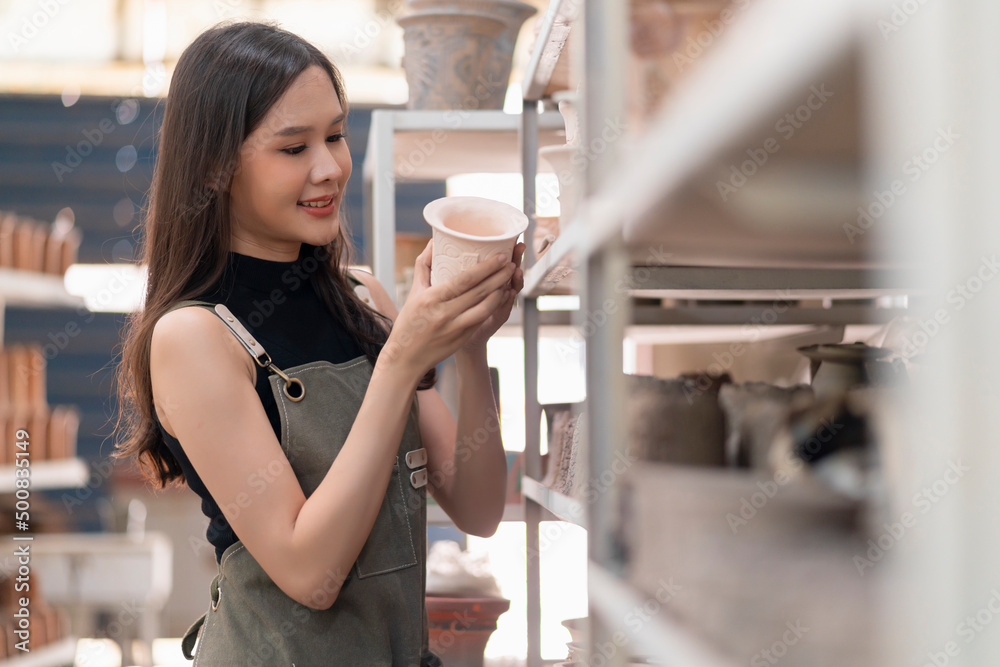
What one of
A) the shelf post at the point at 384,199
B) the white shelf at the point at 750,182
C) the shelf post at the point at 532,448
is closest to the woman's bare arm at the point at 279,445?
the white shelf at the point at 750,182

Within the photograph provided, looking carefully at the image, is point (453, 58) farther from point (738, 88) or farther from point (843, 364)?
point (738, 88)

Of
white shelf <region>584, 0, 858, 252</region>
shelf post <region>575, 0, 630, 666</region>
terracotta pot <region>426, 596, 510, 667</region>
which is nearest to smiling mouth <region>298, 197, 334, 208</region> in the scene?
shelf post <region>575, 0, 630, 666</region>

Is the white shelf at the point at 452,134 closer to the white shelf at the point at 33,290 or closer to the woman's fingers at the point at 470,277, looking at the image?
the woman's fingers at the point at 470,277

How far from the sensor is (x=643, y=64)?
0.81 meters

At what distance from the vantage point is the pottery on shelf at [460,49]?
2129 millimetres

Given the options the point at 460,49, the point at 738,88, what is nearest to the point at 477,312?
the point at 738,88

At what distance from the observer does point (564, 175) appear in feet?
4.97

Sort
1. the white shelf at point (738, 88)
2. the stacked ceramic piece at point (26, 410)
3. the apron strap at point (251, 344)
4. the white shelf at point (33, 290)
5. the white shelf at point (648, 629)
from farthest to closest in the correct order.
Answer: the white shelf at point (33, 290), the stacked ceramic piece at point (26, 410), the apron strap at point (251, 344), the white shelf at point (648, 629), the white shelf at point (738, 88)

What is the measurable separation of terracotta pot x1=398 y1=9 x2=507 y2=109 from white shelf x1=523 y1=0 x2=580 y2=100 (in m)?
0.34

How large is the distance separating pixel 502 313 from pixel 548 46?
0.49 meters

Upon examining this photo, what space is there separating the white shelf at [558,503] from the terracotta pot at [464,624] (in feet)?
1.32

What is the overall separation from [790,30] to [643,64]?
0.40 metres

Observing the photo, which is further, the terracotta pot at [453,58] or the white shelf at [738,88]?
the terracotta pot at [453,58]

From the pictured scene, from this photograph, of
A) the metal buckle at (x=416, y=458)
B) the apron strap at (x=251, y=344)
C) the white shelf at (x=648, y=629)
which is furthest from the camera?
the metal buckle at (x=416, y=458)
